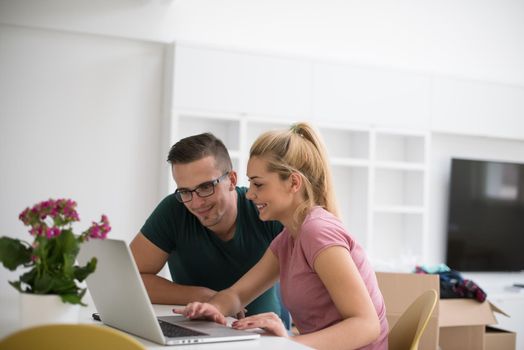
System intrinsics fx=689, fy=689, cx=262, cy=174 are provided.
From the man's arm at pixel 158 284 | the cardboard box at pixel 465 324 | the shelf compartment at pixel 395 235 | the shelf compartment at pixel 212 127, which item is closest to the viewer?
the man's arm at pixel 158 284

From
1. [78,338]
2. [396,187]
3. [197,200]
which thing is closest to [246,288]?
[197,200]

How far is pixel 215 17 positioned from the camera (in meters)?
4.71

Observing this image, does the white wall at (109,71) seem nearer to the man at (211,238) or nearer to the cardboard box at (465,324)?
the cardboard box at (465,324)

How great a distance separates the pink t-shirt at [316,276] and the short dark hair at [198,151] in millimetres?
503

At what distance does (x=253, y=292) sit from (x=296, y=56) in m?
2.83

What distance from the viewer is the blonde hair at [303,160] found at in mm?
1947

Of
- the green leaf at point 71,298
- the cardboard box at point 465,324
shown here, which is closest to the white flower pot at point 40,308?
the green leaf at point 71,298

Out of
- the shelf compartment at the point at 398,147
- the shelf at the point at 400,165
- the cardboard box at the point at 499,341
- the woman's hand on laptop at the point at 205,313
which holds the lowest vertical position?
the cardboard box at the point at 499,341

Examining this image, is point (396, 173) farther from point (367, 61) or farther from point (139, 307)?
point (139, 307)

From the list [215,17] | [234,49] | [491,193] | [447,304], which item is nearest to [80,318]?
[447,304]

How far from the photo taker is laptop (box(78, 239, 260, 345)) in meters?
1.48

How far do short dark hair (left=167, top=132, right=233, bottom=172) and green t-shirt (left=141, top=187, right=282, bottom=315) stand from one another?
0.22m

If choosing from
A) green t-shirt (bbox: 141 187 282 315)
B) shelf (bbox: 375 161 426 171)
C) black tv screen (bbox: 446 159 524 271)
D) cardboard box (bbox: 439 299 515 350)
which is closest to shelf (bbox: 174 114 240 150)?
shelf (bbox: 375 161 426 171)

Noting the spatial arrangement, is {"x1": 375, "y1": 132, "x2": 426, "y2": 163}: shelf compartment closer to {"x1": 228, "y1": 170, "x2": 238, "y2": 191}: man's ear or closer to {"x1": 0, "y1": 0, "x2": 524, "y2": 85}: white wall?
{"x1": 0, "y1": 0, "x2": 524, "y2": 85}: white wall
